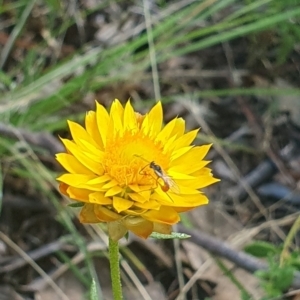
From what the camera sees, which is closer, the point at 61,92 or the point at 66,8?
the point at 61,92

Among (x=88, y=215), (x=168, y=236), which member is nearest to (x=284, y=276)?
(x=168, y=236)

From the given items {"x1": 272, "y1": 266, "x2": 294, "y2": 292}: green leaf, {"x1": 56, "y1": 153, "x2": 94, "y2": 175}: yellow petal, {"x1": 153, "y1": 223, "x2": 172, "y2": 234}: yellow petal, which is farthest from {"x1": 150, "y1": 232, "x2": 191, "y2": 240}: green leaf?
{"x1": 272, "y1": 266, "x2": 294, "y2": 292}: green leaf

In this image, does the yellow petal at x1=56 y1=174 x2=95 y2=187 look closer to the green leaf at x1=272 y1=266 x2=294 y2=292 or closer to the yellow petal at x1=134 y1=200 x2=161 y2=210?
Answer: the yellow petal at x1=134 y1=200 x2=161 y2=210

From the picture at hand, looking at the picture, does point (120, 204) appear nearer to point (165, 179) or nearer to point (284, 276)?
point (165, 179)

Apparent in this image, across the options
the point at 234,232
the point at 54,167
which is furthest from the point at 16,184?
the point at 234,232

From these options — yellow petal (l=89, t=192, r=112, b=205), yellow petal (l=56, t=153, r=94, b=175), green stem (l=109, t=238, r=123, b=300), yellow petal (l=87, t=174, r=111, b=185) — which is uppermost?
yellow petal (l=56, t=153, r=94, b=175)

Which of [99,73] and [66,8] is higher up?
[66,8]

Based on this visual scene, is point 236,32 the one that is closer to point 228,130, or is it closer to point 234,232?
point 228,130
